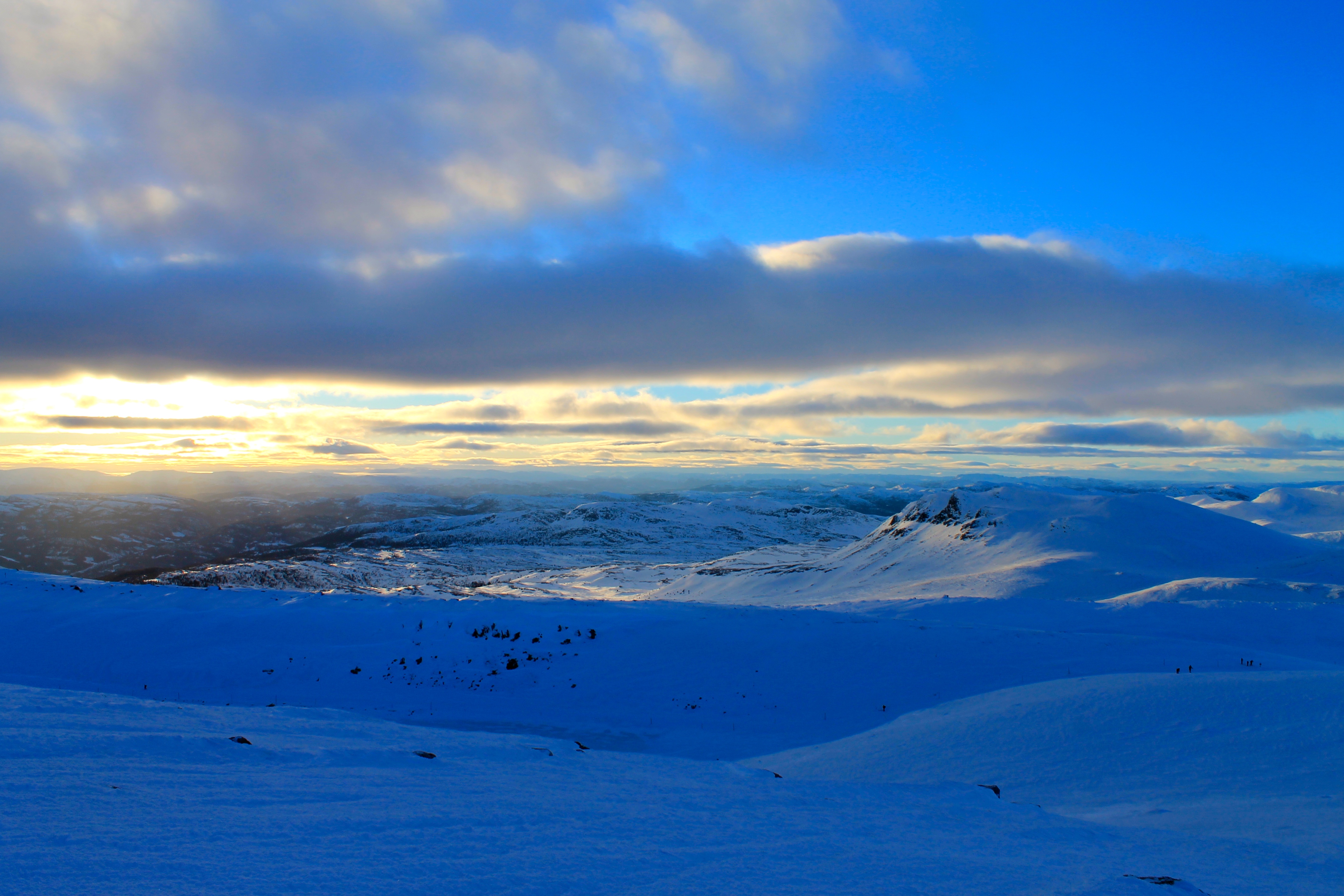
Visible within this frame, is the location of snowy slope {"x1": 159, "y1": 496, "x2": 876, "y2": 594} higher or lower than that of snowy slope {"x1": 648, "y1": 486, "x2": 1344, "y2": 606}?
lower

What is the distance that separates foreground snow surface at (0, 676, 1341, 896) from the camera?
13.5 ft

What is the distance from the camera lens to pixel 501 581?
8250cm

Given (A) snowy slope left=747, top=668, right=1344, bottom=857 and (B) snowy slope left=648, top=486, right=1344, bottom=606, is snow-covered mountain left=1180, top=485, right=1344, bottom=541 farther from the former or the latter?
(A) snowy slope left=747, top=668, right=1344, bottom=857

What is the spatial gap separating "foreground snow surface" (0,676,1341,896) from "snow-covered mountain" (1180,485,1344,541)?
118 metres

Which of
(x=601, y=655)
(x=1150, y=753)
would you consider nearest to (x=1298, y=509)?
(x=1150, y=753)

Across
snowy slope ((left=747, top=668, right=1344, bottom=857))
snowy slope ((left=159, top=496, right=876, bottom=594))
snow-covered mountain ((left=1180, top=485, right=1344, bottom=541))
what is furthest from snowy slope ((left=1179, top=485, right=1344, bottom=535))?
snowy slope ((left=747, top=668, right=1344, bottom=857))

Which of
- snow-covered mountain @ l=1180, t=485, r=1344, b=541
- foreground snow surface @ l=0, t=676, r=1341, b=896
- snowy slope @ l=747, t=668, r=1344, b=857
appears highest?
foreground snow surface @ l=0, t=676, r=1341, b=896

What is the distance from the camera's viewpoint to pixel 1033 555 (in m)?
42.4

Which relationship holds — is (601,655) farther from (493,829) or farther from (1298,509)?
(1298,509)

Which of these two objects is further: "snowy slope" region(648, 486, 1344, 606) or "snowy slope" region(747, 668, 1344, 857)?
"snowy slope" region(648, 486, 1344, 606)

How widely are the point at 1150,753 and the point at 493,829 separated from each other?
10.2 metres

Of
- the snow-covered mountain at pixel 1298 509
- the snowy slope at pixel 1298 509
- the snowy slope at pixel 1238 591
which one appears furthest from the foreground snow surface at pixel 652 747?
the snowy slope at pixel 1298 509

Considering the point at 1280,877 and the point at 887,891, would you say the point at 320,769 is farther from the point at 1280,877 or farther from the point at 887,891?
the point at 1280,877

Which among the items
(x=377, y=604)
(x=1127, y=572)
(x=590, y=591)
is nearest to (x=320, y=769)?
(x=377, y=604)
